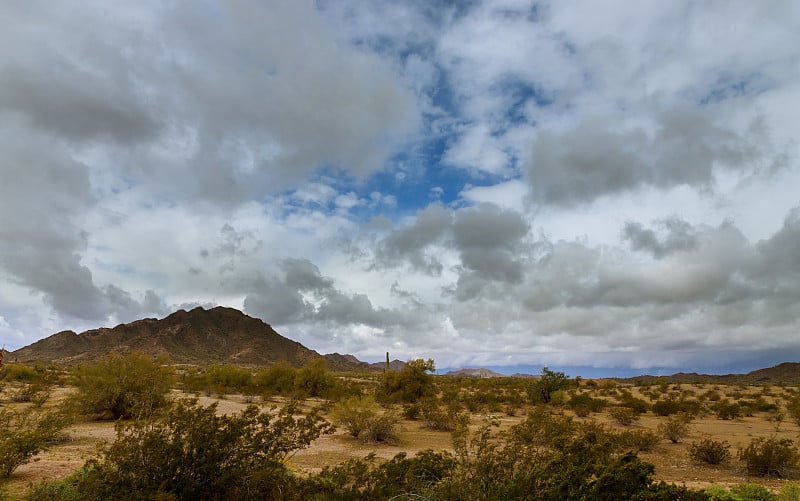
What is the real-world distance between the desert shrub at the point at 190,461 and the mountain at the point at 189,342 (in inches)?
4350

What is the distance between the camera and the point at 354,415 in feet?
68.8

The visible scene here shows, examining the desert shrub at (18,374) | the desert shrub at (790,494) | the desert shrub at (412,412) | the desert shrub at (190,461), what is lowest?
the desert shrub at (790,494)

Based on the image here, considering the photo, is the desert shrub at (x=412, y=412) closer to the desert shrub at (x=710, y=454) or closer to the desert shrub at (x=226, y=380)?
the desert shrub at (x=710, y=454)

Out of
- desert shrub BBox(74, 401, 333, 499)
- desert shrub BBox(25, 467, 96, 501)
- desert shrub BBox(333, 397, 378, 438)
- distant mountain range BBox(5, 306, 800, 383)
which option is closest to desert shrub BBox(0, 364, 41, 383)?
desert shrub BBox(333, 397, 378, 438)

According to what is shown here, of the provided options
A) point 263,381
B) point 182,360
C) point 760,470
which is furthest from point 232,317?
point 760,470

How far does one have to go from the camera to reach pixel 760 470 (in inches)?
622

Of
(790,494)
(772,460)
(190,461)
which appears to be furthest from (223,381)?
(790,494)

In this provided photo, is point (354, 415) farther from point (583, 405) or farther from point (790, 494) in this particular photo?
point (583, 405)

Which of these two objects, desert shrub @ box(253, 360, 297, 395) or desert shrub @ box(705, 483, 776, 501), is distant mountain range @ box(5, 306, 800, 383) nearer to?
desert shrub @ box(253, 360, 297, 395)

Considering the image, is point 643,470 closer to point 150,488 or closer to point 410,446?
point 150,488

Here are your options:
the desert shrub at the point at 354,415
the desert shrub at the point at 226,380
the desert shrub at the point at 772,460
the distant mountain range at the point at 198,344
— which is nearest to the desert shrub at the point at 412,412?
the desert shrub at the point at 354,415

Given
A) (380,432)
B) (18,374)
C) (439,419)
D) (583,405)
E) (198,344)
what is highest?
(198,344)

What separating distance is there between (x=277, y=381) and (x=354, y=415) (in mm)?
21447

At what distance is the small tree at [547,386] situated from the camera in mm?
39875
